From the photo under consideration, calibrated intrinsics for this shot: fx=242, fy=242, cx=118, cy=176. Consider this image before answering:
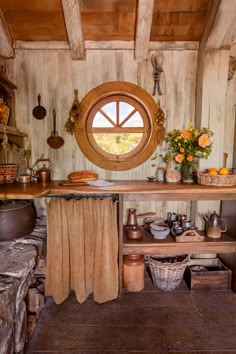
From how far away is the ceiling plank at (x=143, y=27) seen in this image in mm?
1911

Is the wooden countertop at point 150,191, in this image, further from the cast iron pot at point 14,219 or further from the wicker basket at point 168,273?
the wicker basket at point 168,273

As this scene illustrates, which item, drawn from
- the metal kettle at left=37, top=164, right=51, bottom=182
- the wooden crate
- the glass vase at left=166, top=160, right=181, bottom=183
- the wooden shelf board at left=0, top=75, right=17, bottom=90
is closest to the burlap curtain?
the metal kettle at left=37, top=164, right=51, bottom=182

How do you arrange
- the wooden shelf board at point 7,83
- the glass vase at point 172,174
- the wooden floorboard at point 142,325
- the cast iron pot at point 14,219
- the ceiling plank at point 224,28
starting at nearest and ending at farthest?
the wooden floorboard at point 142,325 < the cast iron pot at point 14,219 < the ceiling plank at point 224,28 < the wooden shelf board at point 7,83 < the glass vase at point 172,174

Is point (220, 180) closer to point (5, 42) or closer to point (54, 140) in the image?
point (54, 140)

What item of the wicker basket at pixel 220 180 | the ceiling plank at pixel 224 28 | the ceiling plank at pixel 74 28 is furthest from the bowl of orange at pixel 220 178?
the ceiling plank at pixel 74 28

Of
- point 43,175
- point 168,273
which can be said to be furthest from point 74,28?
point 168,273

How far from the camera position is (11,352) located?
1.33 meters

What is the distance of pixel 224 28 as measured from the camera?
204cm

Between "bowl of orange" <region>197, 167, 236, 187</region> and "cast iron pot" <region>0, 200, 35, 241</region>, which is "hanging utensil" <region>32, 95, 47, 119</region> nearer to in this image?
"cast iron pot" <region>0, 200, 35, 241</region>

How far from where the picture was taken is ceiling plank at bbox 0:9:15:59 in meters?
2.11

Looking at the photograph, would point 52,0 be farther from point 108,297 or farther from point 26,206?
point 108,297

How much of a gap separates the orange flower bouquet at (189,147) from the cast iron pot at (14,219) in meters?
1.39

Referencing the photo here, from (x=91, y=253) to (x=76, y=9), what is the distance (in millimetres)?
1990

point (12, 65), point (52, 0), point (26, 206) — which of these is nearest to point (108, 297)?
point (26, 206)
